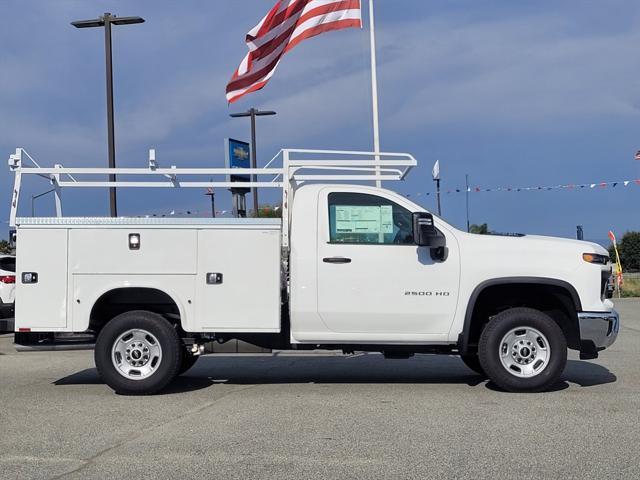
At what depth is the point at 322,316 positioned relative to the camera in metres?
7.68

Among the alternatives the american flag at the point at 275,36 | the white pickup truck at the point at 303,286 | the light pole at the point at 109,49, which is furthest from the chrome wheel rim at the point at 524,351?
the light pole at the point at 109,49

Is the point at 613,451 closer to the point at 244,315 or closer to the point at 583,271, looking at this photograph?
the point at 583,271

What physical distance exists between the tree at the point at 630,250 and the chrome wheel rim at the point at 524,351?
71.2 m

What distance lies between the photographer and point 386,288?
25.1 ft

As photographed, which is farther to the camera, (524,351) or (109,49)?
(109,49)

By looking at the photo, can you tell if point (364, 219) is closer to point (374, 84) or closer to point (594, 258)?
point (594, 258)

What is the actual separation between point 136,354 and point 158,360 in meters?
0.26

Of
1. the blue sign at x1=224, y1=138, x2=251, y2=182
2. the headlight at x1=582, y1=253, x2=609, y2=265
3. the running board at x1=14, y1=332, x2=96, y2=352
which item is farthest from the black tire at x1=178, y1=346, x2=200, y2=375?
the blue sign at x1=224, y1=138, x2=251, y2=182

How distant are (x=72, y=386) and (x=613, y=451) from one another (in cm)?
584

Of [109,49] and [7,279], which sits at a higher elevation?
[109,49]

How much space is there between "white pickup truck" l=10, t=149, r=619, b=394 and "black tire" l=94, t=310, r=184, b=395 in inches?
0.5

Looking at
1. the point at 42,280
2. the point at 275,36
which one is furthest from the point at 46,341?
the point at 275,36

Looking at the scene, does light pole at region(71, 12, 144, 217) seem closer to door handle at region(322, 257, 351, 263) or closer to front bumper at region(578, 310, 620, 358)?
door handle at region(322, 257, 351, 263)

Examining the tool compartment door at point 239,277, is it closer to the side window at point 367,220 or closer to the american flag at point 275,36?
the side window at point 367,220
